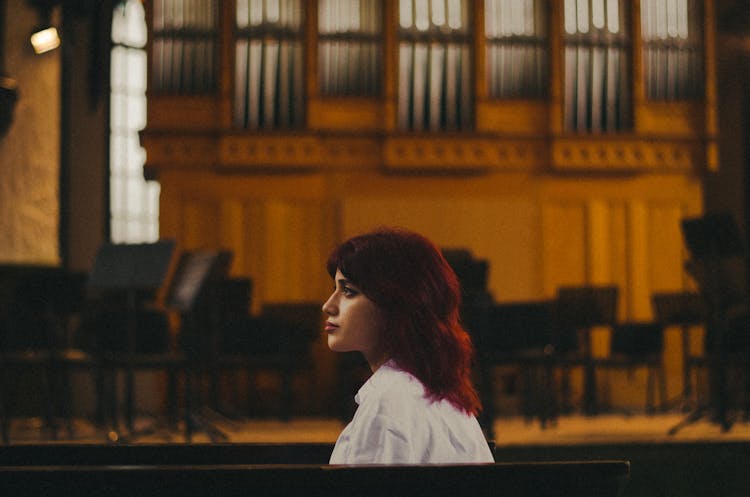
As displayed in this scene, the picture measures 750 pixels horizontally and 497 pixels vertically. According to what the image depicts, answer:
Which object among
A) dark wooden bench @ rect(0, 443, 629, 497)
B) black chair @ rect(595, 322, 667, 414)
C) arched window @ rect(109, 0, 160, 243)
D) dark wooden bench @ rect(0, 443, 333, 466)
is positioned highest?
arched window @ rect(109, 0, 160, 243)

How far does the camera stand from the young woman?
4.98 ft

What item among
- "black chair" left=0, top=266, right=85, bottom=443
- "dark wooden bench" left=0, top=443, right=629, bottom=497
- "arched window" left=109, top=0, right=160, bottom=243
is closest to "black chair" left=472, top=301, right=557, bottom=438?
"black chair" left=0, top=266, right=85, bottom=443

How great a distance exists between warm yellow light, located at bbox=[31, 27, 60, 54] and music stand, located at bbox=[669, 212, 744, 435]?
4.62 metres

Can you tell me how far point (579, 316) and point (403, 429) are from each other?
6.57m

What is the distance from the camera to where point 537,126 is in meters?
9.91

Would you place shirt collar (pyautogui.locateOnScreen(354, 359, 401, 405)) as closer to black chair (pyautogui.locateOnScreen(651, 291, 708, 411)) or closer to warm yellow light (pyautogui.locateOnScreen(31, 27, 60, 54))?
black chair (pyautogui.locateOnScreen(651, 291, 708, 411))

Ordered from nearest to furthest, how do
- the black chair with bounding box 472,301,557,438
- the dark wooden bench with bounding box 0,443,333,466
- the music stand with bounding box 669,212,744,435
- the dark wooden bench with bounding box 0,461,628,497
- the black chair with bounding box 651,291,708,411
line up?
the dark wooden bench with bounding box 0,461,628,497 < the dark wooden bench with bounding box 0,443,333,466 < the music stand with bounding box 669,212,744,435 < the black chair with bounding box 472,301,557,438 < the black chair with bounding box 651,291,708,411

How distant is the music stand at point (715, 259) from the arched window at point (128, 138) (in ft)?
17.9

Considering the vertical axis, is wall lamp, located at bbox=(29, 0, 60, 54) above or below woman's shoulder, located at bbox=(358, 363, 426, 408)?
above

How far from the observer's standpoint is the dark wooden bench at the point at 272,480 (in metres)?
1.27

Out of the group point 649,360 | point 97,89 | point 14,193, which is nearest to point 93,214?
point 97,89

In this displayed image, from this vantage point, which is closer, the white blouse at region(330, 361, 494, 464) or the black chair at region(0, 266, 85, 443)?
the white blouse at region(330, 361, 494, 464)

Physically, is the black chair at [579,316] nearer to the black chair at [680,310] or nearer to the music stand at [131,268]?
the black chair at [680,310]

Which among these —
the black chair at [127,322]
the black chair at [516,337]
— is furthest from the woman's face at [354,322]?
the black chair at [516,337]
